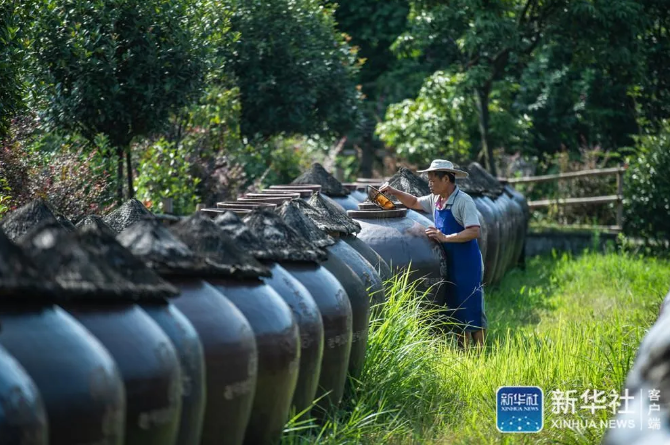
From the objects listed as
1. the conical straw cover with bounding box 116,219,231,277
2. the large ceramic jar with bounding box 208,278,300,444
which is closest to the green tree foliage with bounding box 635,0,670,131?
the large ceramic jar with bounding box 208,278,300,444

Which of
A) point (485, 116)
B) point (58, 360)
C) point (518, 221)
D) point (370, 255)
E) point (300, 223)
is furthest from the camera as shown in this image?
point (485, 116)

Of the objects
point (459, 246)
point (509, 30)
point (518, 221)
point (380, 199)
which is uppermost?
point (509, 30)

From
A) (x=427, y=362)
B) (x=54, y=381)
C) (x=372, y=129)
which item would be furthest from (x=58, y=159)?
(x=372, y=129)

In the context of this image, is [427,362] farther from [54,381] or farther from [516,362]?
[54,381]

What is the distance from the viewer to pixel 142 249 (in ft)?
13.6

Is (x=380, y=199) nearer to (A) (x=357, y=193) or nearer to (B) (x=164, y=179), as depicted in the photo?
(A) (x=357, y=193)

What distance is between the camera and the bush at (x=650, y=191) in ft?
52.4

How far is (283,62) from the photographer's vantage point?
16.7 m

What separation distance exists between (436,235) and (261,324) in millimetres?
4084

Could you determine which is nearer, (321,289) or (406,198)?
(321,289)

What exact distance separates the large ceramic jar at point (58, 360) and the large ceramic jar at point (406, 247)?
4.88 meters

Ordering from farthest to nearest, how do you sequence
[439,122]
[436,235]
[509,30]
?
1. [439,122]
2. [509,30]
3. [436,235]

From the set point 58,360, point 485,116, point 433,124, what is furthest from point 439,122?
point 58,360

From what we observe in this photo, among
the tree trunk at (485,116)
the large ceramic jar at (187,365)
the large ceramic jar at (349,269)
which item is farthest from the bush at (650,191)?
the large ceramic jar at (187,365)
